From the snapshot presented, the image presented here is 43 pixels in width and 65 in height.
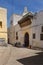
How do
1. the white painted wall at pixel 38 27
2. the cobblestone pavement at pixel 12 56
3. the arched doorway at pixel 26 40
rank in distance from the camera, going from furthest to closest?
1. the arched doorway at pixel 26 40
2. the white painted wall at pixel 38 27
3. the cobblestone pavement at pixel 12 56

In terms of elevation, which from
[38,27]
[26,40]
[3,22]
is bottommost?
[26,40]

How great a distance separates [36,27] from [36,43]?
5.10ft

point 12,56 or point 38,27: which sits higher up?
point 38,27

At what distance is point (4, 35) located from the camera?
20688 millimetres

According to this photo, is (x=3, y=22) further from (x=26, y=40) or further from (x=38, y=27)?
(x=38, y=27)

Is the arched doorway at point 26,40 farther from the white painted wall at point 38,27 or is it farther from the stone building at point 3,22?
the stone building at point 3,22

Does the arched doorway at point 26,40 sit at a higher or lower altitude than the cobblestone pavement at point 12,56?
higher

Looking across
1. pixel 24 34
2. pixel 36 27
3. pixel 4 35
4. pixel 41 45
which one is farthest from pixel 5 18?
pixel 41 45

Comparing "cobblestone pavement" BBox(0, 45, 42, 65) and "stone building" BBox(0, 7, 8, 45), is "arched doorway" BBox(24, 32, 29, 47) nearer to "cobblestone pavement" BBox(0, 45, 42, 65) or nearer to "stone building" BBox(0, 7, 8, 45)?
"stone building" BBox(0, 7, 8, 45)

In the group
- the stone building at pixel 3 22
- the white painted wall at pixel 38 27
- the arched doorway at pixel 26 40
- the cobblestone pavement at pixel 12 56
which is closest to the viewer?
the cobblestone pavement at pixel 12 56

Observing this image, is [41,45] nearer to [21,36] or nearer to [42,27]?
[42,27]

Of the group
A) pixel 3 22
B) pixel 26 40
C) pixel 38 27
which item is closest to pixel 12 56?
pixel 38 27

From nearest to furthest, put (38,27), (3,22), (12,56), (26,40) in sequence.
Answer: (12,56) → (38,27) → (26,40) → (3,22)

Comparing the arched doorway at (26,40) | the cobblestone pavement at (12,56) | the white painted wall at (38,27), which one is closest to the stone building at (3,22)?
the arched doorway at (26,40)
